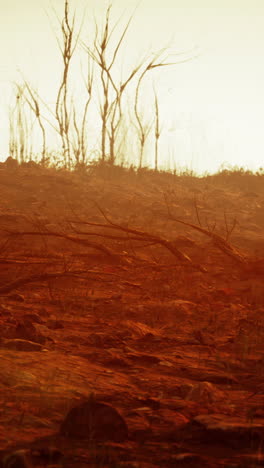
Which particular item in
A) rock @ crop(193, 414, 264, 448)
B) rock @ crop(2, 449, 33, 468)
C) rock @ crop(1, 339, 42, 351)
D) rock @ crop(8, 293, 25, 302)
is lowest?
rock @ crop(193, 414, 264, 448)

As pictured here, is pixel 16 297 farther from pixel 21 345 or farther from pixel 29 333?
pixel 21 345

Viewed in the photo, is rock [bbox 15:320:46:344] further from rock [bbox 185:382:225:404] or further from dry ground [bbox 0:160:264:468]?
rock [bbox 185:382:225:404]

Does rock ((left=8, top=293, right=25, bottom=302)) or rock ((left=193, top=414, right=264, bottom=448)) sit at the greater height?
rock ((left=8, top=293, right=25, bottom=302))

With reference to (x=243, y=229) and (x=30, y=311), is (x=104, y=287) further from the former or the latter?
(x=243, y=229)

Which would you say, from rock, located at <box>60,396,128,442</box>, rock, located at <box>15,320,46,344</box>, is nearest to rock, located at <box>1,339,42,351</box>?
rock, located at <box>15,320,46,344</box>

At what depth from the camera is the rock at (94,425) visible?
1711mm

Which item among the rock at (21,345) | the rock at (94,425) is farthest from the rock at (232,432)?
the rock at (21,345)

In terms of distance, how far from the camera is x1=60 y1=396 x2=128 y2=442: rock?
1.71 metres

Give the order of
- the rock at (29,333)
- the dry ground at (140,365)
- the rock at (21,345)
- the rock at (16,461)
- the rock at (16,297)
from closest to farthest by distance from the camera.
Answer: the rock at (16,461), the dry ground at (140,365), the rock at (21,345), the rock at (29,333), the rock at (16,297)

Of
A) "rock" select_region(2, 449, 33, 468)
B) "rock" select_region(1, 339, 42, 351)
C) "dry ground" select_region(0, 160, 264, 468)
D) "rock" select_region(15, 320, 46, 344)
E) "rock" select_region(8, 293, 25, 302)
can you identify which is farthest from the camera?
"rock" select_region(8, 293, 25, 302)

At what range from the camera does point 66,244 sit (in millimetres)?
7191

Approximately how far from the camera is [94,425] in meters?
1.73

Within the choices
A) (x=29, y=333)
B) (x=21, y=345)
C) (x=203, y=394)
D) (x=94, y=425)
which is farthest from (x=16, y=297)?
(x=94, y=425)

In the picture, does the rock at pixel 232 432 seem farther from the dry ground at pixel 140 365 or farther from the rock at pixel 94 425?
the rock at pixel 94 425
